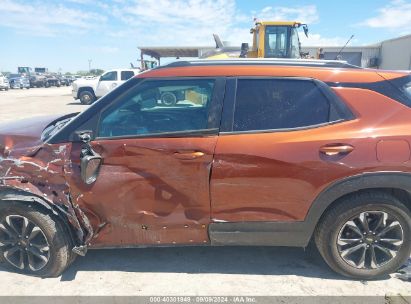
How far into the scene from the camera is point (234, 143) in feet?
8.53

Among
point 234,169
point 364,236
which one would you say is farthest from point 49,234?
point 364,236

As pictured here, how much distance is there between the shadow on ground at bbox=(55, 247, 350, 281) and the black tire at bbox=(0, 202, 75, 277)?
0.54 feet

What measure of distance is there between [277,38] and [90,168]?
11784mm

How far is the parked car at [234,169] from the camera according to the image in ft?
8.50

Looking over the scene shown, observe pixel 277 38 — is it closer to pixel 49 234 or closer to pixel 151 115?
pixel 151 115

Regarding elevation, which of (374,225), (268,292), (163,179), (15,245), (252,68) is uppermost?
(252,68)

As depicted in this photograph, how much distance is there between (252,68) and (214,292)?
187cm

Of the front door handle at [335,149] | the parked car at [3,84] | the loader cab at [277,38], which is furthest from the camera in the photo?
the parked car at [3,84]

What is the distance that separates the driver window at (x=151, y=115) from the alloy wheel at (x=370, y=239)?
59.1 inches

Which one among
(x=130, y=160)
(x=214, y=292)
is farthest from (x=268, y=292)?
(x=130, y=160)

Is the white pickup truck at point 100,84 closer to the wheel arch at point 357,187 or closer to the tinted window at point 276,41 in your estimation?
the tinted window at point 276,41

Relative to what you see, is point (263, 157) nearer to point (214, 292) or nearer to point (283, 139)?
point (283, 139)

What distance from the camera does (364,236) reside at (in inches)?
110

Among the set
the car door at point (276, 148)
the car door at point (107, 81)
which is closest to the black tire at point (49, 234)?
the car door at point (276, 148)
